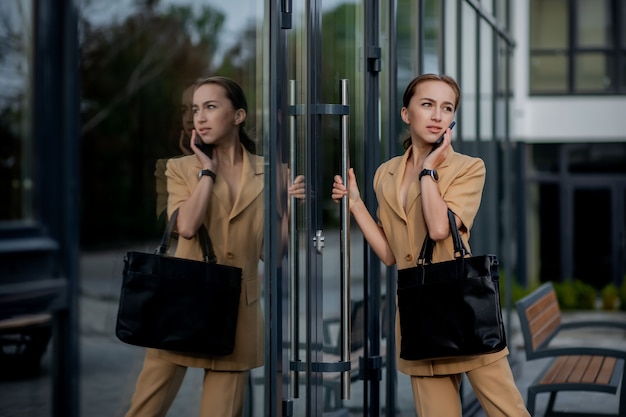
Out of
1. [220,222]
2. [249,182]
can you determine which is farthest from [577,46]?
[220,222]

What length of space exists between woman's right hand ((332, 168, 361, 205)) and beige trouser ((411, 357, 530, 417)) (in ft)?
2.89

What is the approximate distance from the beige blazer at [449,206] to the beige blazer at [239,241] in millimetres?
596

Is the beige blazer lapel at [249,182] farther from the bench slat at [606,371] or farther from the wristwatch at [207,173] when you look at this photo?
the bench slat at [606,371]

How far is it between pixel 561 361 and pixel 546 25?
1544 centimetres

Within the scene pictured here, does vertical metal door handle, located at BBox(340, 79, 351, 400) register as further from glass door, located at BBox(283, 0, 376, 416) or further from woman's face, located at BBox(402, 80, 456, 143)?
woman's face, located at BBox(402, 80, 456, 143)

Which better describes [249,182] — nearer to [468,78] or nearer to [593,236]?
[468,78]

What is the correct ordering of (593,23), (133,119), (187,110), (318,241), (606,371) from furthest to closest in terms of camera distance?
1. (593,23)
2. (606,371)
3. (318,241)
4. (187,110)
5. (133,119)

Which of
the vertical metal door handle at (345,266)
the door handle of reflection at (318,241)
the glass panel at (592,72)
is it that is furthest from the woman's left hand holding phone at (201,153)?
the glass panel at (592,72)

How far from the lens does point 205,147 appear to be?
4125 mm

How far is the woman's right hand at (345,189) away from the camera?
5.16 metres

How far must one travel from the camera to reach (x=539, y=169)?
71.4ft

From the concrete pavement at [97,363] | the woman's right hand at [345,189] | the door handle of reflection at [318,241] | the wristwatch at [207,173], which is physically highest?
the wristwatch at [207,173]

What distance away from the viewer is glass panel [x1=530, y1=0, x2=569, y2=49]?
22.3m

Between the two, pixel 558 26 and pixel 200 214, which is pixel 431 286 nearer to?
pixel 200 214
